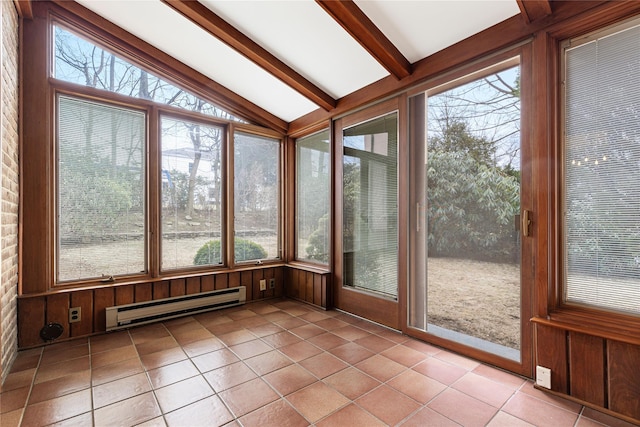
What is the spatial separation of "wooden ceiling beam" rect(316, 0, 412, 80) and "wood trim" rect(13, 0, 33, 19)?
7.55 ft

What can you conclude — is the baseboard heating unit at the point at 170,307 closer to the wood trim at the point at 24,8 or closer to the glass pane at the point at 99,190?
the glass pane at the point at 99,190

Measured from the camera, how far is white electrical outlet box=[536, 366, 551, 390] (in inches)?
73.6

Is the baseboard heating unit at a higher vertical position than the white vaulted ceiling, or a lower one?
lower

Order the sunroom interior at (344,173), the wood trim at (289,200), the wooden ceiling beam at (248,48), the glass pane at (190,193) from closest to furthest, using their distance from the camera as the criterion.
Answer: the sunroom interior at (344,173) < the wooden ceiling beam at (248,48) < the glass pane at (190,193) < the wood trim at (289,200)

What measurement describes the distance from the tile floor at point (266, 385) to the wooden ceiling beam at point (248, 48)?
2514 millimetres

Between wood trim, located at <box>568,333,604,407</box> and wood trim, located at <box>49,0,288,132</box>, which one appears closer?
wood trim, located at <box>568,333,604,407</box>

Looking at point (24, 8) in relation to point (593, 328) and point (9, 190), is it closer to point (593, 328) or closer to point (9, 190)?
point (9, 190)

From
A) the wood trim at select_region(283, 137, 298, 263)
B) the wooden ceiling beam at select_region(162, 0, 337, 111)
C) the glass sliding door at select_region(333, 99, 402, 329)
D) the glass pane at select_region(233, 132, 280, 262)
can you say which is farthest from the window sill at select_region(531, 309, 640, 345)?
the glass pane at select_region(233, 132, 280, 262)

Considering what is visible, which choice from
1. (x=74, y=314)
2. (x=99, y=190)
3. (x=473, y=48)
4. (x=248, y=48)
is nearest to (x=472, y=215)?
(x=473, y=48)

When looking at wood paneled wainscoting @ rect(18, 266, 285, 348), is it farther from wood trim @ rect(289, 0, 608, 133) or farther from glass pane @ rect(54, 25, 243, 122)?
wood trim @ rect(289, 0, 608, 133)

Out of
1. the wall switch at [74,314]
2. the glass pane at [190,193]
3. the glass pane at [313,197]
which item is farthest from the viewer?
the glass pane at [313,197]

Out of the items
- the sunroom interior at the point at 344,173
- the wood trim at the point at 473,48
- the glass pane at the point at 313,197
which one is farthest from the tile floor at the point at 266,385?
the wood trim at the point at 473,48

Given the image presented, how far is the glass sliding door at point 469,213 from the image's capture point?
2.17 meters

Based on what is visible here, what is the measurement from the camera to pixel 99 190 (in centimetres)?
297
